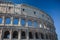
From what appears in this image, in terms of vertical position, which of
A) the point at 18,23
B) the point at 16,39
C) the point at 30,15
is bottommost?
the point at 16,39

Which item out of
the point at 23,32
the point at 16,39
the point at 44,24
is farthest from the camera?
the point at 44,24

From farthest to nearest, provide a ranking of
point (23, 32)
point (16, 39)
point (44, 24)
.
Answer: point (44, 24), point (23, 32), point (16, 39)

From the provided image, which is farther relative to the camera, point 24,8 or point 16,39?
point 24,8

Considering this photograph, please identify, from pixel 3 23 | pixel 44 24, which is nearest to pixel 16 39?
pixel 3 23

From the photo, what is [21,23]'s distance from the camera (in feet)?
66.2

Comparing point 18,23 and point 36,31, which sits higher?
point 18,23

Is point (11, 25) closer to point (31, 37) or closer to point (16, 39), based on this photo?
point (16, 39)

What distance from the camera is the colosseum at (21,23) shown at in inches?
754

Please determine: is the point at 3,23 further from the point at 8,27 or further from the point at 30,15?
the point at 30,15

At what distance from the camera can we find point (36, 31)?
808 inches

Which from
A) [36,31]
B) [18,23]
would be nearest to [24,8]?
[18,23]

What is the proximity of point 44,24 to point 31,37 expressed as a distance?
4.18m

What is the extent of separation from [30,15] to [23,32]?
3.18m

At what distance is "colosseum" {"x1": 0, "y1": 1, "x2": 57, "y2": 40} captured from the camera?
19141mm
